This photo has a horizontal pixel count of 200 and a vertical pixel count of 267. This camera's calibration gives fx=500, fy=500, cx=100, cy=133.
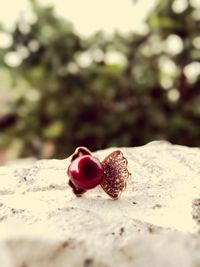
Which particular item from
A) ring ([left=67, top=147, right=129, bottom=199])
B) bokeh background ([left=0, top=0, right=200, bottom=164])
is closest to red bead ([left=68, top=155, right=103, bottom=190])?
ring ([left=67, top=147, right=129, bottom=199])

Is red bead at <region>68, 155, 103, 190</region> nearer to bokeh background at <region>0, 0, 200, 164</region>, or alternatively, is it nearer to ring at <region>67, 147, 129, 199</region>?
ring at <region>67, 147, 129, 199</region>

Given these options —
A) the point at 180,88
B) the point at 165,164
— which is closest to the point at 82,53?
the point at 180,88

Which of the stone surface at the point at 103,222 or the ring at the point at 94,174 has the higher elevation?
the ring at the point at 94,174

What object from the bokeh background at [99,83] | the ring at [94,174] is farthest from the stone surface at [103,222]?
the bokeh background at [99,83]

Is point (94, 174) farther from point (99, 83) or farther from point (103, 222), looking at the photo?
point (99, 83)

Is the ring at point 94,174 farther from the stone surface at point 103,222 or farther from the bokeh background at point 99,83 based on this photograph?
the bokeh background at point 99,83

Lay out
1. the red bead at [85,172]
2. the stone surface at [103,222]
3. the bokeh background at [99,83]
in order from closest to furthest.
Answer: the stone surface at [103,222]
the red bead at [85,172]
the bokeh background at [99,83]
